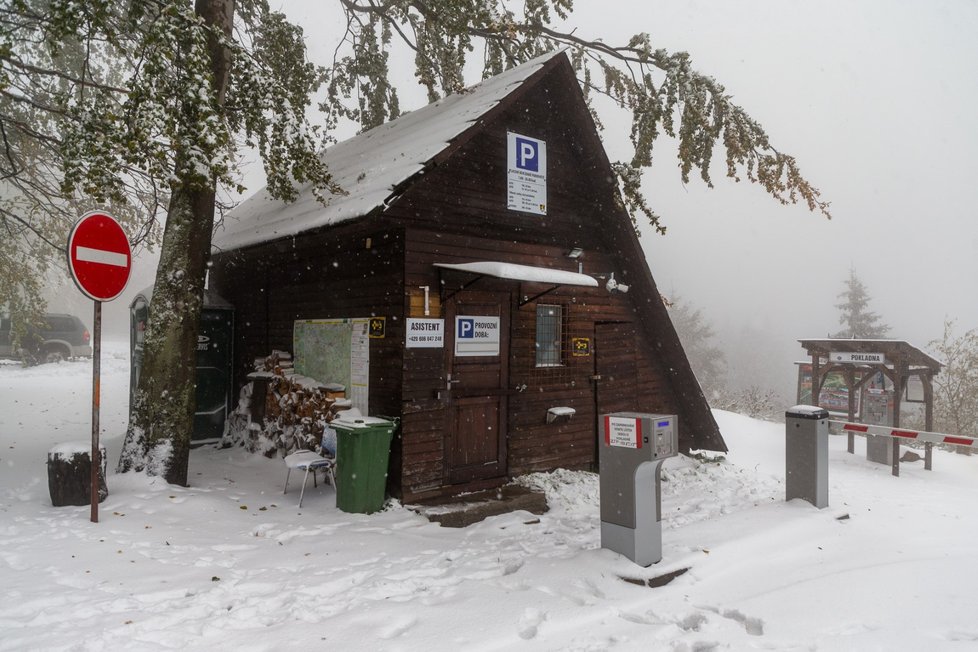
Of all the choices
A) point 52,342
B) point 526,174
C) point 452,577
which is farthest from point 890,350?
point 52,342

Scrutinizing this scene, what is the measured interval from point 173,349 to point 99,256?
1.81m

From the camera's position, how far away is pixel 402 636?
149 inches

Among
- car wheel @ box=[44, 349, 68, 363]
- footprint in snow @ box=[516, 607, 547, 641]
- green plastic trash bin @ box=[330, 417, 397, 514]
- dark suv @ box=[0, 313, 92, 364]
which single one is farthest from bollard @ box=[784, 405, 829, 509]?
car wheel @ box=[44, 349, 68, 363]

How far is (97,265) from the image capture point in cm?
563

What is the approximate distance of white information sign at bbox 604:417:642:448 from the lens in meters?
4.96

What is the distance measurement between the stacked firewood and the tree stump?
2665 millimetres

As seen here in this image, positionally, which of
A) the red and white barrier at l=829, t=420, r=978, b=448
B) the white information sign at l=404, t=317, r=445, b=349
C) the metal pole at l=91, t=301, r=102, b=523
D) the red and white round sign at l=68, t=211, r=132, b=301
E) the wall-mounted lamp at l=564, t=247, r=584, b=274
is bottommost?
the red and white barrier at l=829, t=420, r=978, b=448

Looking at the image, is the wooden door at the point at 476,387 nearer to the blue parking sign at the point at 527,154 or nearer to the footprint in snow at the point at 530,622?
the blue parking sign at the point at 527,154

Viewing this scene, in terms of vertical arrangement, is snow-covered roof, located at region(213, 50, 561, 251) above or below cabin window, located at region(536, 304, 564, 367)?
above

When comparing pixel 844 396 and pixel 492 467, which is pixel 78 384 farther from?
pixel 844 396

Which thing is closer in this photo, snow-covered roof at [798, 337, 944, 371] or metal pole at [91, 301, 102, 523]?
metal pole at [91, 301, 102, 523]

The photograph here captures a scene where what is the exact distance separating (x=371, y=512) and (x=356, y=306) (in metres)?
2.75

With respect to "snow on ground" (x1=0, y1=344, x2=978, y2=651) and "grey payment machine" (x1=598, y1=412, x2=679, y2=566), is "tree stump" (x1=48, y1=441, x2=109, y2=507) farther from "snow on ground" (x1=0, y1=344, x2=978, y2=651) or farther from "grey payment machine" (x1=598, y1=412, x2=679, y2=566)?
"grey payment machine" (x1=598, y1=412, x2=679, y2=566)

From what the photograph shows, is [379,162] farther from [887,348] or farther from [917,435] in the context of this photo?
[887,348]
